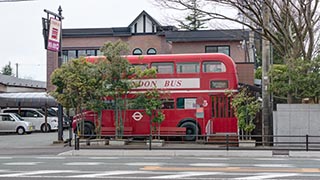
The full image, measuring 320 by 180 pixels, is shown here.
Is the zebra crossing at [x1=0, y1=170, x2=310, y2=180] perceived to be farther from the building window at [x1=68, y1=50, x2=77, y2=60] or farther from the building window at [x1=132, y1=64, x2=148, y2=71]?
the building window at [x1=68, y1=50, x2=77, y2=60]

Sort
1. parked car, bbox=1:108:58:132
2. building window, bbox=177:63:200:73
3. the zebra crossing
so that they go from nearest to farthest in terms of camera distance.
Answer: the zebra crossing < building window, bbox=177:63:200:73 < parked car, bbox=1:108:58:132

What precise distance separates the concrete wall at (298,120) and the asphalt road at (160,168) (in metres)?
4.63

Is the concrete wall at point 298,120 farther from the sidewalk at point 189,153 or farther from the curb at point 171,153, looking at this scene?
the curb at point 171,153

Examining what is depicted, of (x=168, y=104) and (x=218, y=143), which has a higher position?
(x=168, y=104)

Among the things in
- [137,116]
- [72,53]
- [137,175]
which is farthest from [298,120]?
[72,53]

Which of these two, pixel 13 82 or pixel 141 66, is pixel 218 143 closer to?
pixel 141 66

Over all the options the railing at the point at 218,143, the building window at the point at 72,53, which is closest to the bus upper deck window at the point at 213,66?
the railing at the point at 218,143

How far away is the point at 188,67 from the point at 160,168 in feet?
36.3

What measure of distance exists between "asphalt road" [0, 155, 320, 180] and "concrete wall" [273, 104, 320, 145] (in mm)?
4627

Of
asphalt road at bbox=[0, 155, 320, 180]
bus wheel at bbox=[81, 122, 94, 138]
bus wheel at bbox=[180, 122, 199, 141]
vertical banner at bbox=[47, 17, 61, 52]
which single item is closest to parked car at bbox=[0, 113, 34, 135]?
vertical banner at bbox=[47, 17, 61, 52]

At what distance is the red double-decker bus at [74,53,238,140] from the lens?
85.5 feet

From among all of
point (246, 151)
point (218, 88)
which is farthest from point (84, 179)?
point (218, 88)

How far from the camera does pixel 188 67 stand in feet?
87.1

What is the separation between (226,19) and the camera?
83.9 feet
